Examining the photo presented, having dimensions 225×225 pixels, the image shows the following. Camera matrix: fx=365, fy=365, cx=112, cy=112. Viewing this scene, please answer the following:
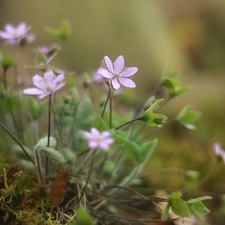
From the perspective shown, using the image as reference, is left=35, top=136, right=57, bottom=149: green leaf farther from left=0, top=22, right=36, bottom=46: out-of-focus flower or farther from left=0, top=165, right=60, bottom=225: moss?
left=0, top=22, right=36, bottom=46: out-of-focus flower

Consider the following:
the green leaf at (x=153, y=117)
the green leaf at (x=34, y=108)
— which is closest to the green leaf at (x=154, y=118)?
the green leaf at (x=153, y=117)

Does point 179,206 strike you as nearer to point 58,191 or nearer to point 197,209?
point 197,209

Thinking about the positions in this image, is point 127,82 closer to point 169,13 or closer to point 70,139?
point 70,139

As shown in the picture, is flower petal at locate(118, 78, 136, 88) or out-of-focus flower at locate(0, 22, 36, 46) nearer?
flower petal at locate(118, 78, 136, 88)

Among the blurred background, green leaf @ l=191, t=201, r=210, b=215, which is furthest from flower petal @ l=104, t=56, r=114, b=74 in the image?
the blurred background

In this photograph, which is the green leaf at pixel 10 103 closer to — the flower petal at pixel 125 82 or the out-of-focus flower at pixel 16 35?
the out-of-focus flower at pixel 16 35

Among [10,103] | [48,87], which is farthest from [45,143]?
[10,103]

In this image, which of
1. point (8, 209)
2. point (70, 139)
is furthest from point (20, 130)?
point (8, 209)
